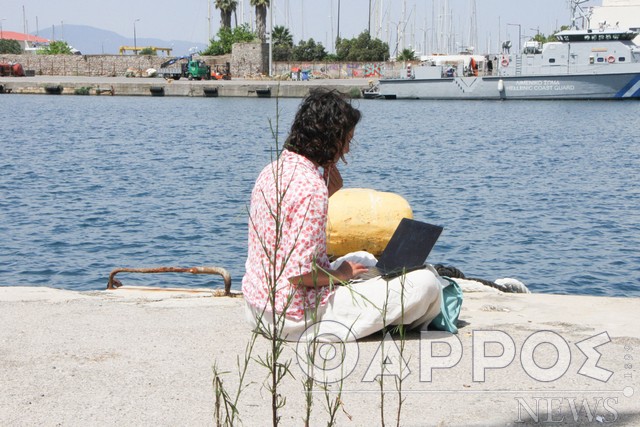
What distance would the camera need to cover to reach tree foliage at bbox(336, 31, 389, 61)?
7719cm

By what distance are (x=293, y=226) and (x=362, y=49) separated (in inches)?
2943

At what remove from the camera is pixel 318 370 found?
4297mm

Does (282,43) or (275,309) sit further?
(282,43)

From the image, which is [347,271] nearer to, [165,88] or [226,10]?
[165,88]

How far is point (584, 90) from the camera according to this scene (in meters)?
49.8

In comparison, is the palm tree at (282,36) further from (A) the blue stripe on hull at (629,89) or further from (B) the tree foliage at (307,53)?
(A) the blue stripe on hull at (629,89)

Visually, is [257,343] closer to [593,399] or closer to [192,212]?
[593,399]

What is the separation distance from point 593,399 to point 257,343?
1.72m

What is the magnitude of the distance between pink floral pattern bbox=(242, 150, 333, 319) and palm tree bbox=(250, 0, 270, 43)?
236 feet

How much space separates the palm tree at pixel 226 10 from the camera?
80.6 metres

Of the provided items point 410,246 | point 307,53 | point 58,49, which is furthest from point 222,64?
point 410,246

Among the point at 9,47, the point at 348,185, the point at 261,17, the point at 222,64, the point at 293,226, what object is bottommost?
the point at 348,185

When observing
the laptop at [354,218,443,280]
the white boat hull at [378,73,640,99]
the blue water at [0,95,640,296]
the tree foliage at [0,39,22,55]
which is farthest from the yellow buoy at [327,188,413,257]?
the tree foliage at [0,39,22,55]

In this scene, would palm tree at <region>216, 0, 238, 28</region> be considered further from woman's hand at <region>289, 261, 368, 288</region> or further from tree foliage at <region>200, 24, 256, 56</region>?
woman's hand at <region>289, 261, 368, 288</region>
